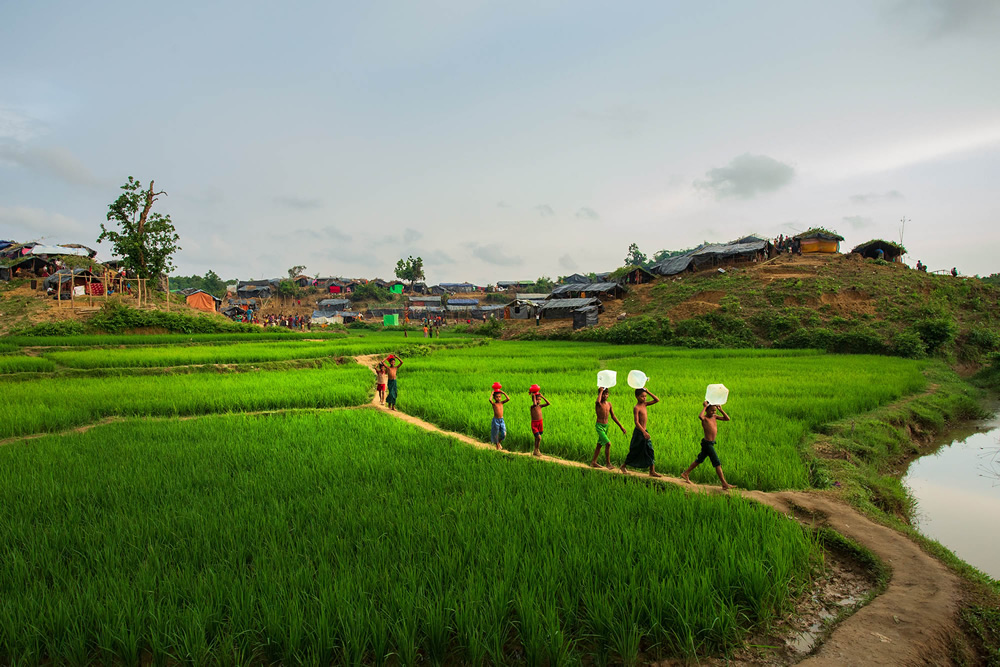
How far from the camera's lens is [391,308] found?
183 ft

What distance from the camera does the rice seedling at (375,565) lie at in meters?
2.95

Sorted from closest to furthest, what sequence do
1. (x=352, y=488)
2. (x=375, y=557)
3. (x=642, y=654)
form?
(x=642, y=654) < (x=375, y=557) < (x=352, y=488)

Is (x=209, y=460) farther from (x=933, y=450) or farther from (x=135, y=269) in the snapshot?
(x=135, y=269)

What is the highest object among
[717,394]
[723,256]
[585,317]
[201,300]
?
[723,256]

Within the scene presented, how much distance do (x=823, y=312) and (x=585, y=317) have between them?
14.3 metres

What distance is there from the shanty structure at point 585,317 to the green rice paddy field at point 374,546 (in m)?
25.1

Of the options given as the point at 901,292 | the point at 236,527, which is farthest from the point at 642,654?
the point at 901,292

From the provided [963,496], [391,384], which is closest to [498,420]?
[391,384]

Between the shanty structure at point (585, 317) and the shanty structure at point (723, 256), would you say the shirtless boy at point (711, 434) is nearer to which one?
the shanty structure at point (585, 317)

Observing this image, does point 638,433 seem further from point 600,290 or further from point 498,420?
Result: point 600,290

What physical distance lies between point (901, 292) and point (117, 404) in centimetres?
3657

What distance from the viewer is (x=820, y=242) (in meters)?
36.5

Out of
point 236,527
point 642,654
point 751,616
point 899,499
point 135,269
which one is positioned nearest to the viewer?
point 642,654

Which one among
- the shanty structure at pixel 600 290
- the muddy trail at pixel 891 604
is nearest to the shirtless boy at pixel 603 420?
the muddy trail at pixel 891 604
